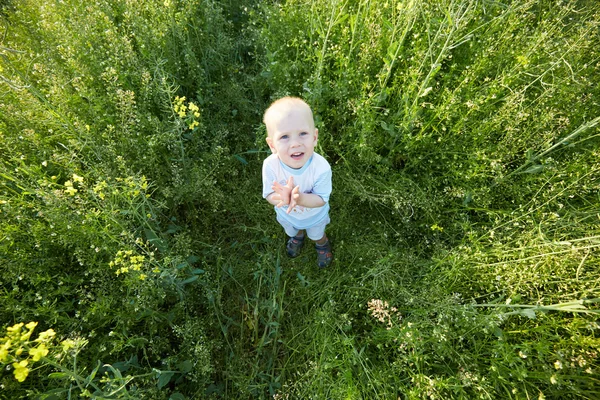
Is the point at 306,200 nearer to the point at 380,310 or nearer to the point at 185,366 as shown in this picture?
the point at 380,310

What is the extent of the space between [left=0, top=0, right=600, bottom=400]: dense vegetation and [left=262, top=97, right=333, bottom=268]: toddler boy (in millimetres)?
573

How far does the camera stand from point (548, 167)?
2598mm

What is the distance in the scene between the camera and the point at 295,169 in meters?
2.26

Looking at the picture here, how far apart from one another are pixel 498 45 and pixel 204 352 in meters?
3.67

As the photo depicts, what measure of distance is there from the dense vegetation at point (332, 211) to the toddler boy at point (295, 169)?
0.57m

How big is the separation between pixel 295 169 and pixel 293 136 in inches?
10.8

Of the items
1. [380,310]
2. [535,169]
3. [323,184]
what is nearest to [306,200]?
[323,184]

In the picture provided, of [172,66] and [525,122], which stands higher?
[172,66]

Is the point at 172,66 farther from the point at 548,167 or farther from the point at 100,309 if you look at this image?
the point at 548,167

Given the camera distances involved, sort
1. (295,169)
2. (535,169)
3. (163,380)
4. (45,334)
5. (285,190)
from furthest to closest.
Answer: (535,169)
(295,169)
(163,380)
(285,190)
(45,334)

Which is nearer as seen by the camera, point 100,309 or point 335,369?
point 100,309

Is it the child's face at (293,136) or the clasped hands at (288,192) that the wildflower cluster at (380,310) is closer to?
the clasped hands at (288,192)

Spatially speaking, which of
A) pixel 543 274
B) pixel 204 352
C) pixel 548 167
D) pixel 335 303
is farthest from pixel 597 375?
pixel 204 352

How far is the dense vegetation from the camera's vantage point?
212 centimetres
